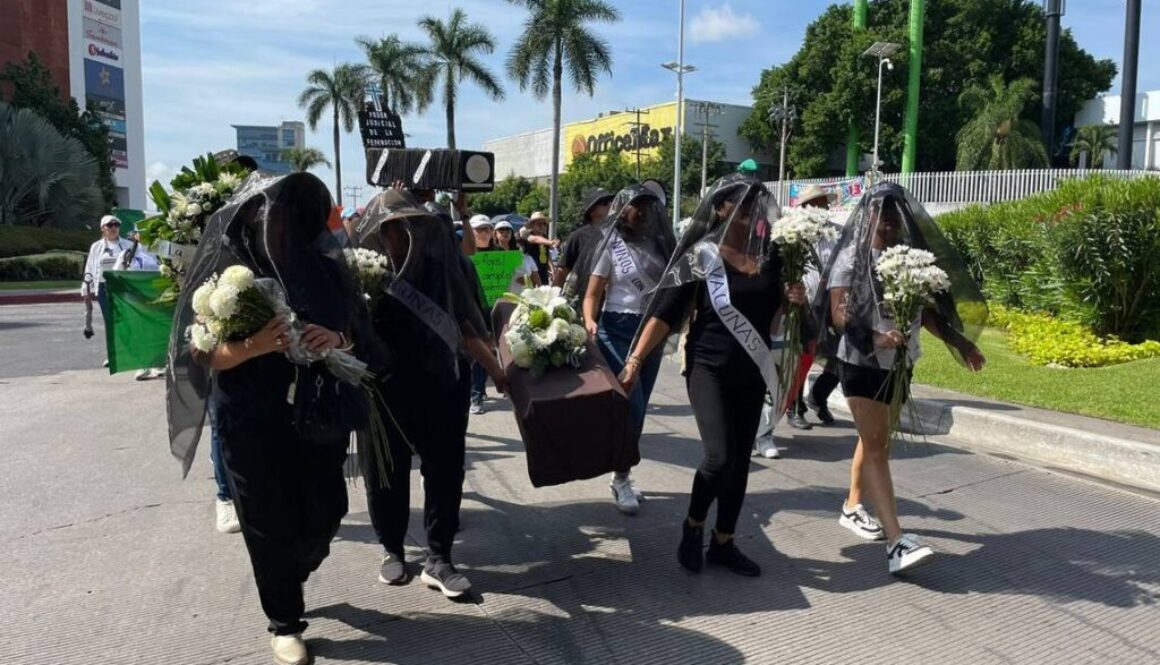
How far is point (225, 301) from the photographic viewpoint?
9.37 ft

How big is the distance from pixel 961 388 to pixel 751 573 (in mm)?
5355

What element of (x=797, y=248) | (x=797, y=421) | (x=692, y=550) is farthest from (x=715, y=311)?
(x=797, y=421)

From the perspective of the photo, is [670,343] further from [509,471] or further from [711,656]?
[711,656]

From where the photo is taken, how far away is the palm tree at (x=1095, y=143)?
46062 millimetres

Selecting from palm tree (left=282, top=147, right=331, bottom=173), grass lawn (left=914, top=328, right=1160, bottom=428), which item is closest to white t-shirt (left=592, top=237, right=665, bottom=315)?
grass lawn (left=914, top=328, right=1160, bottom=428)

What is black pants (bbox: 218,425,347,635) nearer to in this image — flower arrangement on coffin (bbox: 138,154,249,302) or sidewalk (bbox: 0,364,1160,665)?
sidewalk (bbox: 0,364,1160,665)

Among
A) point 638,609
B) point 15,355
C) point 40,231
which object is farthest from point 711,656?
point 40,231

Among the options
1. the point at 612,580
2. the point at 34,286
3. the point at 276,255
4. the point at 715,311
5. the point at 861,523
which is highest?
the point at 276,255

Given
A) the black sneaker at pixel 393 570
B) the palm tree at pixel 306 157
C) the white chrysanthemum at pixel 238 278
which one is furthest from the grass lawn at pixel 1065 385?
the palm tree at pixel 306 157

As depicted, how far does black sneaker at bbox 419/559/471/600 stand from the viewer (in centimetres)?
381

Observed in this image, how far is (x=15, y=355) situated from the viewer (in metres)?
11.5

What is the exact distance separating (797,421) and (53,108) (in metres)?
45.9

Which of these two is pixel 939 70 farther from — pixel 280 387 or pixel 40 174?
pixel 280 387

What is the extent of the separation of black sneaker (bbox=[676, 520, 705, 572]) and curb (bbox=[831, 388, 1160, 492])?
1.84 meters
